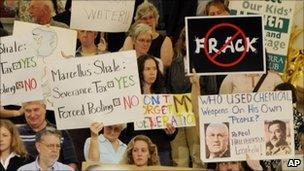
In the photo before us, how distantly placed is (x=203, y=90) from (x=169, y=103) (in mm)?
107

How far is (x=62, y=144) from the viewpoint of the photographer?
174 centimetres

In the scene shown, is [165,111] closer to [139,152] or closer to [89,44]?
[139,152]

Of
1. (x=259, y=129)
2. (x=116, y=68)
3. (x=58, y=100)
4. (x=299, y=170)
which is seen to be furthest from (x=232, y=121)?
(x=58, y=100)

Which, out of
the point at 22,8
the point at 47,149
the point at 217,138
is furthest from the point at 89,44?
the point at 217,138

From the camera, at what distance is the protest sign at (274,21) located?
6.01 ft

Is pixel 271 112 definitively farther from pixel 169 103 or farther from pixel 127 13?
pixel 127 13

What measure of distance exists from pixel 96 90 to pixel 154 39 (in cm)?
22

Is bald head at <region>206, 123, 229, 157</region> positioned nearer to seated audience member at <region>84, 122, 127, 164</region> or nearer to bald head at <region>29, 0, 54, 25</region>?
seated audience member at <region>84, 122, 127, 164</region>

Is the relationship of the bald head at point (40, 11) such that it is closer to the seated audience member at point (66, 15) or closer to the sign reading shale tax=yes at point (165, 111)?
the seated audience member at point (66, 15)

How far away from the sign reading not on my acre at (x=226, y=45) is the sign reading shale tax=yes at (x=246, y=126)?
3.3 inches

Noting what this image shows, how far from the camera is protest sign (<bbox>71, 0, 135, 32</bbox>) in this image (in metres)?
1.73

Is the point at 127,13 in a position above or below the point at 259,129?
above

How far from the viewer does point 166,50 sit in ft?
5.83

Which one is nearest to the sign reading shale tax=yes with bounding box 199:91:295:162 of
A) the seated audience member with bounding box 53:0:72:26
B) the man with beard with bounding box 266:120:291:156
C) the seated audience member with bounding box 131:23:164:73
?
the man with beard with bounding box 266:120:291:156
